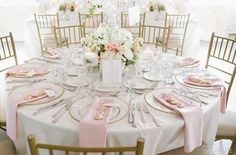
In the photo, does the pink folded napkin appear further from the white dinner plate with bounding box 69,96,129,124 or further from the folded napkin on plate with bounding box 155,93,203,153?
the folded napkin on plate with bounding box 155,93,203,153

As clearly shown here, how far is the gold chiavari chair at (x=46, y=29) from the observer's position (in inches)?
151

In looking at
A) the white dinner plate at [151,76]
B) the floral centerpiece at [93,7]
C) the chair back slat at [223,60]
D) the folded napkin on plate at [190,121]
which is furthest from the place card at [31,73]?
the floral centerpiece at [93,7]

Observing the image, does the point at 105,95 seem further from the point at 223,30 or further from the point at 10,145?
the point at 223,30

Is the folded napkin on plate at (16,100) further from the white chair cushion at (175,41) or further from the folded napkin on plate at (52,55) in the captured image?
the white chair cushion at (175,41)

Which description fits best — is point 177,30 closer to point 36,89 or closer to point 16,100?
point 36,89

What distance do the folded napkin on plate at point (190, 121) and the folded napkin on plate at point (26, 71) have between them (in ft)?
3.28

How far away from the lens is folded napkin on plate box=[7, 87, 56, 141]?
1543 mm

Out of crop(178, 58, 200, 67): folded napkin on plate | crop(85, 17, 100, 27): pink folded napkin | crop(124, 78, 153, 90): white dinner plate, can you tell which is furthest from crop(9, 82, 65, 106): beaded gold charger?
crop(85, 17, 100, 27): pink folded napkin

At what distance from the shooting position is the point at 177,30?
158 inches

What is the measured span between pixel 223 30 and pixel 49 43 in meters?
3.72

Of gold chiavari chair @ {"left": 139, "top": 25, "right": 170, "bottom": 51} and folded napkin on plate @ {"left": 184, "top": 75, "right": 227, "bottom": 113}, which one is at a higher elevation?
gold chiavari chair @ {"left": 139, "top": 25, "right": 170, "bottom": 51}

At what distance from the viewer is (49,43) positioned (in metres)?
3.83

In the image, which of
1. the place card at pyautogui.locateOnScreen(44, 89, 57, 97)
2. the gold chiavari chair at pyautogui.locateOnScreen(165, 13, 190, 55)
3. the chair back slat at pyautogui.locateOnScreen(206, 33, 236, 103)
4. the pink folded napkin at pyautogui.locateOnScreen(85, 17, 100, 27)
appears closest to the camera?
the place card at pyautogui.locateOnScreen(44, 89, 57, 97)

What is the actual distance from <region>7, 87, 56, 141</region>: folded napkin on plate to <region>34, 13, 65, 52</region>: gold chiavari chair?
7.45ft
